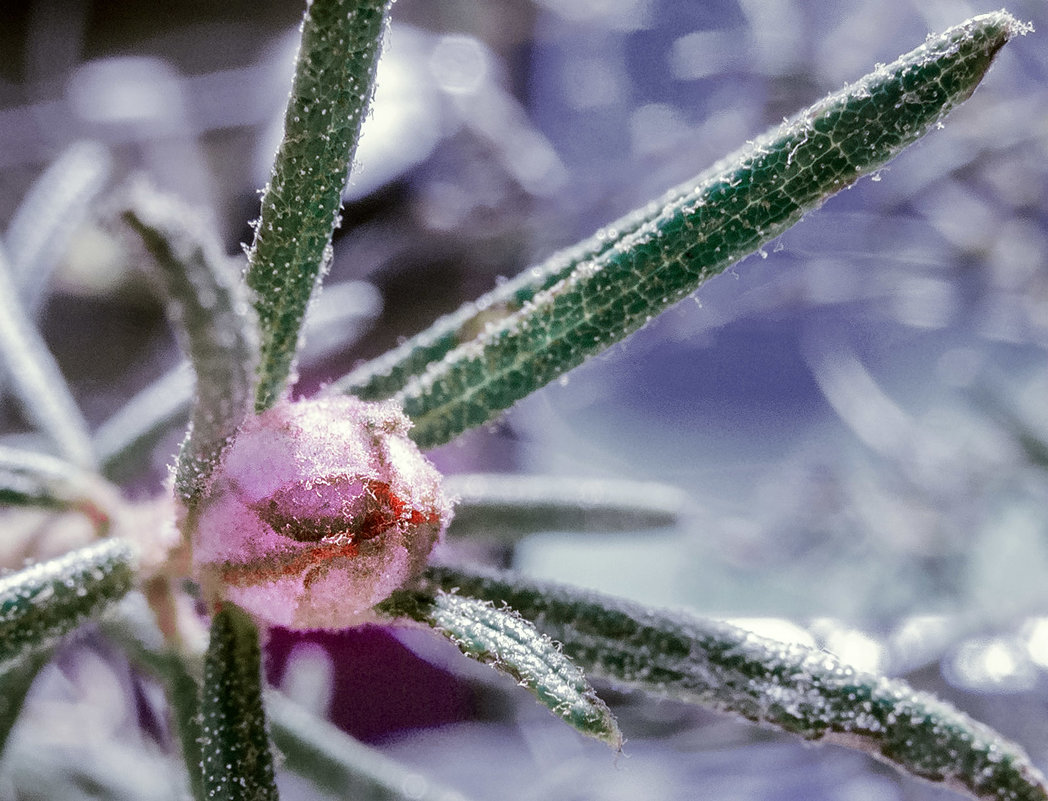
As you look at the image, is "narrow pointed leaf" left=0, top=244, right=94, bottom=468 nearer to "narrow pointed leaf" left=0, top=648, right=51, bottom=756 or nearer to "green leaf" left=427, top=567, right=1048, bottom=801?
"narrow pointed leaf" left=0, top=648, right=51, bottom=756

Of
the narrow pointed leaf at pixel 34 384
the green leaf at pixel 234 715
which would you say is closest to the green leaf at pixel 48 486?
the narrow pointed leaf at pixel 34 384

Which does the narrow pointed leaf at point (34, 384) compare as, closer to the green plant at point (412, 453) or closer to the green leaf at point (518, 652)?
the green plant at point (412, 453)

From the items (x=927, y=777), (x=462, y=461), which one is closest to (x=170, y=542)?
(x=927, y=777)

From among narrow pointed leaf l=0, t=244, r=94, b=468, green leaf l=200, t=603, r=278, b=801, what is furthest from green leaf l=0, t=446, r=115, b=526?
green leaf l=200, t=603, r=278, b=801

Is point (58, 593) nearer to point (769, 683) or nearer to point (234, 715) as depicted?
point (234, 715)

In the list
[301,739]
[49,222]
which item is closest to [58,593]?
[301,739]
